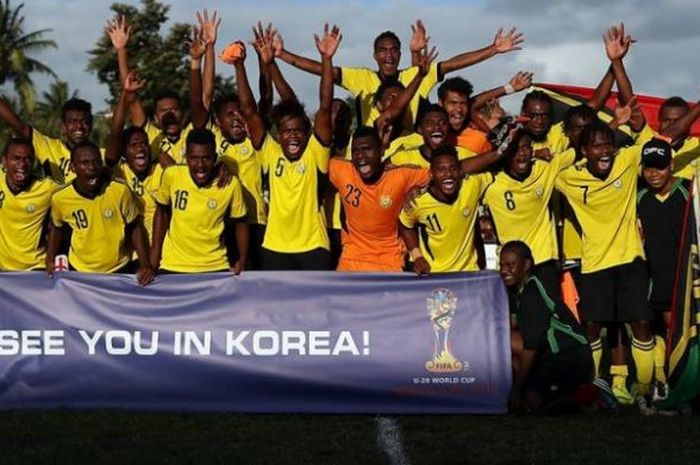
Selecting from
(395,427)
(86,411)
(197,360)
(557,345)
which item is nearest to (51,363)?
(86,411)

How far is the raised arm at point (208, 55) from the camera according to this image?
11.8 meters

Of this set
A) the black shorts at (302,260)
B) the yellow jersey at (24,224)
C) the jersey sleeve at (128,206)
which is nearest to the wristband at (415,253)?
the black shorts at (302,260)

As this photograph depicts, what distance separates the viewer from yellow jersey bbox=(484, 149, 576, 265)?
35.0 ft

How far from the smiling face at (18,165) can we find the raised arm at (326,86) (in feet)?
7.49

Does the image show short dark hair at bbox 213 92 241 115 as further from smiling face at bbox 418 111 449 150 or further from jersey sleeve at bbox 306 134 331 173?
smiling face at bbox 418 111 449 150

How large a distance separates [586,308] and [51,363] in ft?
13.9

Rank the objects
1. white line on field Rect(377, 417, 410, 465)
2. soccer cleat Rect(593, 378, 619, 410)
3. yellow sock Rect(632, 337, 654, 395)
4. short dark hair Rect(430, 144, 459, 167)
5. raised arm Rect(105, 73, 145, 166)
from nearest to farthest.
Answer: white line on field Rect(377, 417, 410, 465), soccer cleat Rect(593, 378, 619, 410), short dark hair Rect(430, 144, 459, 167), yellow sock Rect(632, 337, 654, 395), raised arm Rect(105, 73, 145, 166)

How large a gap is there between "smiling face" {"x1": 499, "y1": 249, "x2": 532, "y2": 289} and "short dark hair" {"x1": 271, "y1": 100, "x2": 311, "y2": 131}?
77.0 inches

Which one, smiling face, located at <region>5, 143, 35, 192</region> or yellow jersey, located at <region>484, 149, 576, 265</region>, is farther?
yellow jersey, located at <region>484, 149, 576, 265</region>

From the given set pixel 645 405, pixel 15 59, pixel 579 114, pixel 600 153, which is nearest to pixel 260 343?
pixel 645 405

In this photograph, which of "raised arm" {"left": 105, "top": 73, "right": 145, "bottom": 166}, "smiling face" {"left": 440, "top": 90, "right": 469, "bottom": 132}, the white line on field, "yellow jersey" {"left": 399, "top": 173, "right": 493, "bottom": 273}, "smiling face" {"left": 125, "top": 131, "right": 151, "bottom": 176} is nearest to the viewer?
the white line on field

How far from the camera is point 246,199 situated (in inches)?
435

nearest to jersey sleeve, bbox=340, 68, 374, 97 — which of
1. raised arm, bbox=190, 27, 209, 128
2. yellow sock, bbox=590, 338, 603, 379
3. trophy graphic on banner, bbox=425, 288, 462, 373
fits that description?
raised arm, bbox=190, 27, 209, 128

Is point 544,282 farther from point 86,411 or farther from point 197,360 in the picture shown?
point 86,411
